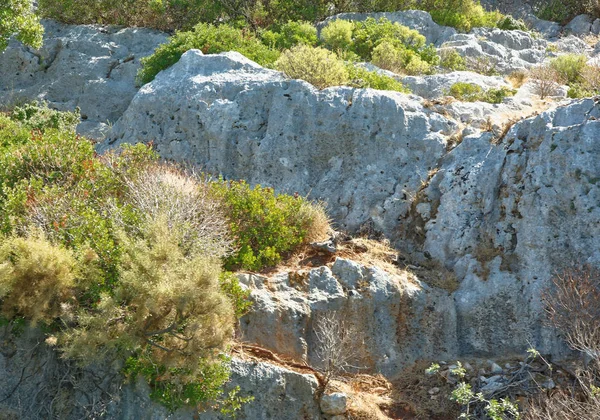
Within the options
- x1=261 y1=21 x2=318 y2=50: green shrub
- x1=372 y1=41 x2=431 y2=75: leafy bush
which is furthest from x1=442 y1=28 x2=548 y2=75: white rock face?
x1=261 y1=21 x2=318 y2=50: green shrub

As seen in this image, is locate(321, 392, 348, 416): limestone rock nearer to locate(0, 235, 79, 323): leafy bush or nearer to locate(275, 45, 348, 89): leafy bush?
locate(0, 235, 79, 323): leafy bush

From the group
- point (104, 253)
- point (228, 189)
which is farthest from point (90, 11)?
point (104, 253)

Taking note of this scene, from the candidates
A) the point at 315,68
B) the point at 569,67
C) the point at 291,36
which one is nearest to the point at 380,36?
the point at 291,36

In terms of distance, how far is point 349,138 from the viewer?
36.0 feet

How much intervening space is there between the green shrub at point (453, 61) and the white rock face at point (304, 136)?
363cm

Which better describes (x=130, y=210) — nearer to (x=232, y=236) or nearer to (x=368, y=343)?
(x=232, y=236)

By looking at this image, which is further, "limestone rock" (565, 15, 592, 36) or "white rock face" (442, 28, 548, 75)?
"limestone rock" (565, 15, 592, 36)

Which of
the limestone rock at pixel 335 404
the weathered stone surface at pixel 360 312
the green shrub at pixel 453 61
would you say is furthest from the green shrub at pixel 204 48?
the limestone rock at pixel 335 404

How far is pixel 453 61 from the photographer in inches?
582

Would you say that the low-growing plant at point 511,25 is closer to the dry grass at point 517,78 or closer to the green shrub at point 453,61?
the green shrub at point 453,61

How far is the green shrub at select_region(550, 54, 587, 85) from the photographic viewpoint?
523 inches

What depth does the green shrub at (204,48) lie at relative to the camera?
43.8 ft

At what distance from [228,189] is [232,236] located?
0.85 m

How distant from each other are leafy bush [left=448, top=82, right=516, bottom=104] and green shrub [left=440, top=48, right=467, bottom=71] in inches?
82.8
